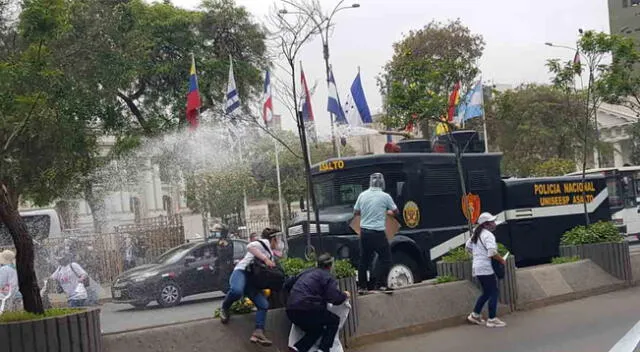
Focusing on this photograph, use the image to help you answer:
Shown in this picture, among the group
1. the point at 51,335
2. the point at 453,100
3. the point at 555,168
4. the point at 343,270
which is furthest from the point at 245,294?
the point at 555,168

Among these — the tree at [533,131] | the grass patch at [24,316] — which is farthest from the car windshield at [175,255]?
the tree at [533,131]

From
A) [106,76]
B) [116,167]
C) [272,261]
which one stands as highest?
[106,76]

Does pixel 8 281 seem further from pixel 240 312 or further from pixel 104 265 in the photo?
pixel 104 265

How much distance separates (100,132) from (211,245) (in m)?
12.2

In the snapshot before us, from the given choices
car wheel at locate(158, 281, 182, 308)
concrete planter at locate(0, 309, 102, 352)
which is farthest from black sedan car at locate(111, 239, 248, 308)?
concrete planter at locate(0, 309, 102, 352)

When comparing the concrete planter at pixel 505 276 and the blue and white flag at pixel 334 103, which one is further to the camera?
the blue and white flag at pixel 334 103

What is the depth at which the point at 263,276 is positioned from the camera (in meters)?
8.99

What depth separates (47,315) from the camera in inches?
289

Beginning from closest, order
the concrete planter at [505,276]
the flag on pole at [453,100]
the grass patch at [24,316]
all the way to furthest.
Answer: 1. the grass patch at [24,316]
2. the concrete planter at [505,276]
3. the flag on pole at [453,100]

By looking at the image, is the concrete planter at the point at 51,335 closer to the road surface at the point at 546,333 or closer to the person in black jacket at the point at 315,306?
the person in black jacket at the point at 315,306

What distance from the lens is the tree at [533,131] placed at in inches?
1660

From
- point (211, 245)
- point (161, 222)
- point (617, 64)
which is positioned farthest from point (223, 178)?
point (617, 64)

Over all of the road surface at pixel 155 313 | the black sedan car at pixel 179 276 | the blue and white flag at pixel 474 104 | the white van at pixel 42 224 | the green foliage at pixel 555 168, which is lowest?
the road surface at pixel 155 313

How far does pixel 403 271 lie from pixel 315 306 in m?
5.97
